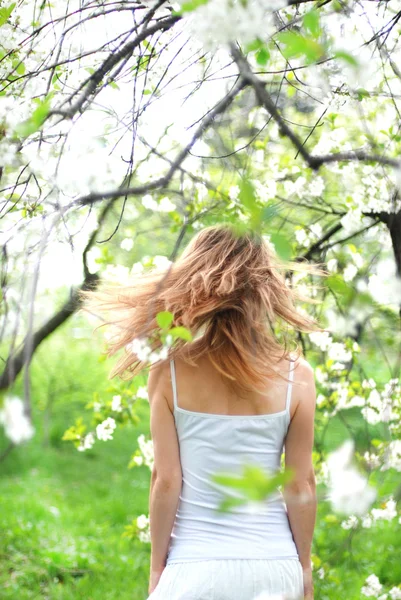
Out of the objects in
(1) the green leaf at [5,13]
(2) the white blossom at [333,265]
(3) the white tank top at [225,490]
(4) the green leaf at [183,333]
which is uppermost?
(1) the green leaf at [5,13]

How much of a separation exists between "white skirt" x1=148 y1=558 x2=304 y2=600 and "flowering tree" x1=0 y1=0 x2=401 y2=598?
0.22 metres

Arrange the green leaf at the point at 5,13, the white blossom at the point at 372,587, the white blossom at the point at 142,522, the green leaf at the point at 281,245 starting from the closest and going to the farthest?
the green leaf at the point at 281,245 < the green leaf at the point at 5,13 < the white blossom at the point at 372,587 < the white blossom at the point at 142,522

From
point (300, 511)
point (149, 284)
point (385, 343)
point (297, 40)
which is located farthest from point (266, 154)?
point (297, 40)

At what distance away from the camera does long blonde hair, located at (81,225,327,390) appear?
1.60m

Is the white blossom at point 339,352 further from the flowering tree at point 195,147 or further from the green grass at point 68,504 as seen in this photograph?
the green grass at point 68,504

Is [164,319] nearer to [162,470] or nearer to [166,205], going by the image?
[162,470]

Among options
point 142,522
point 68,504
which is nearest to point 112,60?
point 142,522

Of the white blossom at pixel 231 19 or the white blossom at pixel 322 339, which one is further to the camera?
the white blossom at pixel 322 339

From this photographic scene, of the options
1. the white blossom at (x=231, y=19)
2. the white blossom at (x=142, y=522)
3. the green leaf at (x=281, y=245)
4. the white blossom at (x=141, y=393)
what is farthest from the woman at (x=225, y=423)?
the white blossom at (x=142, y=522)

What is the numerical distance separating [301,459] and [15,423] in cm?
96

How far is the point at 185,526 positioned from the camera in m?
1.67

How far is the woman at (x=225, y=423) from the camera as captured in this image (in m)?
1.59

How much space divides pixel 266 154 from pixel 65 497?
4.26 m

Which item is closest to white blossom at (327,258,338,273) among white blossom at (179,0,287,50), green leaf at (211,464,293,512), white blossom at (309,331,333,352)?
white blossom at (309,331,333,352)
